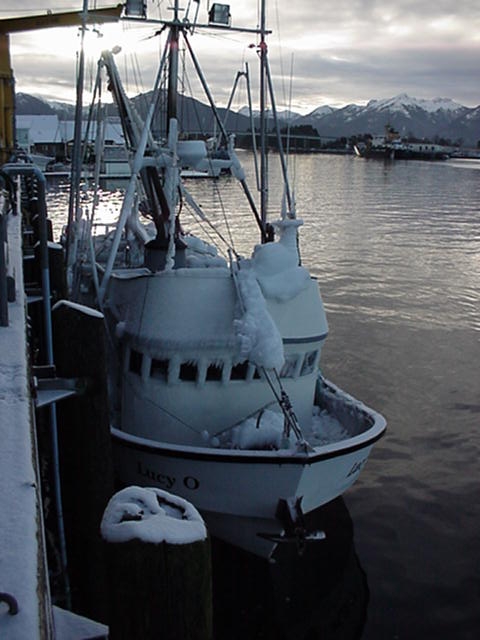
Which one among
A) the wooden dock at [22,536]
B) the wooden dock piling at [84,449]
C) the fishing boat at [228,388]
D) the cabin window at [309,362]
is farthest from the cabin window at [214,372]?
the wooden dock at [22,536]

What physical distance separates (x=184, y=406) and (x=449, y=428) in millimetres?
7535

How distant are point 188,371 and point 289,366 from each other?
68.3 inches

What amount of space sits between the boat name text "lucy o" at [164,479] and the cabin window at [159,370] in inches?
55.9

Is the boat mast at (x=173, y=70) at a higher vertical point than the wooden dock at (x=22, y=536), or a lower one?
higher

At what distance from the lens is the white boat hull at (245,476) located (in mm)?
10219

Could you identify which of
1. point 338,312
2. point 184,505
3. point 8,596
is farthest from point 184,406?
point 338,312

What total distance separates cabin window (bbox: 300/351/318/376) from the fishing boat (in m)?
0.03

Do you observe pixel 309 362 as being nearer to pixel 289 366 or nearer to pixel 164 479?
pixel 289 366

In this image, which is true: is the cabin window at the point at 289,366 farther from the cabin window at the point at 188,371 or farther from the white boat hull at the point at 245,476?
the white boat hull at the point at 245,476

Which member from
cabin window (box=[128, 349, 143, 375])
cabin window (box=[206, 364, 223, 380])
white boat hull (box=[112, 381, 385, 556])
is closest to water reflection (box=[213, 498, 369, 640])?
white boat hull (box=[112, 381, 385, 556])

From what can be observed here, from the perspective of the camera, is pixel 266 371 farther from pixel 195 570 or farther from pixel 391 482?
pixel 195 570

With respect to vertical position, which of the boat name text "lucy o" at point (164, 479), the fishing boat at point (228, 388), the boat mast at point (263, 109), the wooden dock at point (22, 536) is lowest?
the boat name text "lucy o" at point (164, 479)

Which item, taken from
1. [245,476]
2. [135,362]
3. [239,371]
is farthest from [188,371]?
[245,476]

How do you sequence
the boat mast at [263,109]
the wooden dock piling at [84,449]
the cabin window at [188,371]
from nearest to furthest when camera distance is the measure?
the wooden dock piling at [84,449] → the cabin window at [188,371] → the boat mast at [263,109]
